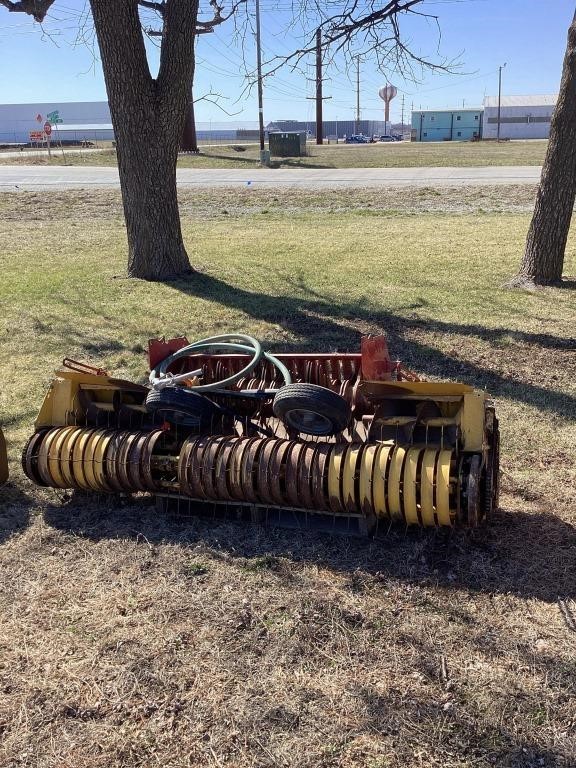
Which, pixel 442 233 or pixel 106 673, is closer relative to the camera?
pixel 106 673

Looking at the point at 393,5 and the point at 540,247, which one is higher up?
the point at 393,5

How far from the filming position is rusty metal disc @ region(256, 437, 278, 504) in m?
3.34

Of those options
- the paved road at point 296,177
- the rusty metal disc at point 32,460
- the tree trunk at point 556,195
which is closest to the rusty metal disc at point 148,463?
the rusty metal disc at point 32,460

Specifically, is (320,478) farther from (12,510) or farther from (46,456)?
(12,510)

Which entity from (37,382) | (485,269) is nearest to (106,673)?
(37,382)

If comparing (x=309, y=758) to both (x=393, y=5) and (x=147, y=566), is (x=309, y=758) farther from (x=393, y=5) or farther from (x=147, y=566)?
(x=393, y=5)

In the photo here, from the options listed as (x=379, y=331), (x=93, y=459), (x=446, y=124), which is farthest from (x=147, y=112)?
(x=446, y=124)

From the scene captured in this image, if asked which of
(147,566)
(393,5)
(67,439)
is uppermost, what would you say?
(393,5)

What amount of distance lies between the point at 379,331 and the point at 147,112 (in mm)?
4286

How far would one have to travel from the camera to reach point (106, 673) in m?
2.59

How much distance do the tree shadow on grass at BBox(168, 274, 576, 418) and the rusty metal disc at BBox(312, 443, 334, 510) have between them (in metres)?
2.33

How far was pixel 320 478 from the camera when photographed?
3248mm

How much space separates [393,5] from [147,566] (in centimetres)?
639

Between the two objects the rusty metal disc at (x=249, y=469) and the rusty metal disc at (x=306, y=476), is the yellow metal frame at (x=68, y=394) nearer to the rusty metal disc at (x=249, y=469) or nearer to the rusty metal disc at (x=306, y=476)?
the rusty metal disc at (x=249, y=469)
